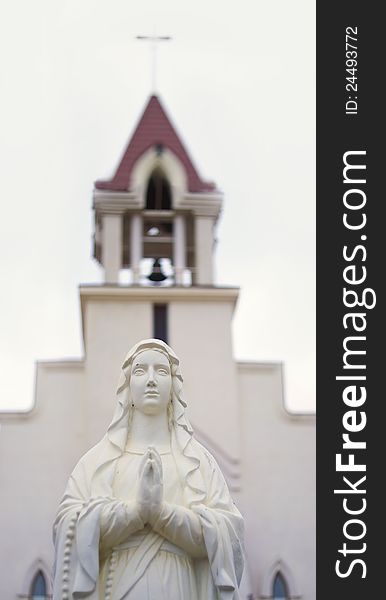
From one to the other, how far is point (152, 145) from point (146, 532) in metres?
24.1

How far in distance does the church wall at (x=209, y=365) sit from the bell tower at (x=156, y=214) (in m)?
0.68

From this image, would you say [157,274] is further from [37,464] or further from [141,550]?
[141,550]

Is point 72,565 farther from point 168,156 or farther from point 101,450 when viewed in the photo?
point 168,156

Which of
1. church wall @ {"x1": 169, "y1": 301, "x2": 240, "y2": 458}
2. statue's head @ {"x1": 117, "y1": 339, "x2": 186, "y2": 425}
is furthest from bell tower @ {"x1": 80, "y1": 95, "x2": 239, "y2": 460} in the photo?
statue's head @ {"x1": 117, "y1": 339, "x2": 186, "y2": 425}

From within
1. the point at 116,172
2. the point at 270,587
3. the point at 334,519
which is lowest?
the point at 270,587

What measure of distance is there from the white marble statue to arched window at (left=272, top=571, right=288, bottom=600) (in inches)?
788

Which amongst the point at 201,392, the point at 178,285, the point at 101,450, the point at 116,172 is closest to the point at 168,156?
the point at 116,172

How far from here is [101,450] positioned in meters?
10.2

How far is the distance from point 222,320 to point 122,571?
22028mm

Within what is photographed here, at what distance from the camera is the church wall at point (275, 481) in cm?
2975

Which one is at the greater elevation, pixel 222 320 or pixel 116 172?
pixel 116 172

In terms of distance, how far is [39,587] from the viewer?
29297 mm

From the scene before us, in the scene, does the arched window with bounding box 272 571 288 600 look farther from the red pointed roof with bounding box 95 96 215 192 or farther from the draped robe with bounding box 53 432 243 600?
the draped robe with bounding box 53 432 243 600

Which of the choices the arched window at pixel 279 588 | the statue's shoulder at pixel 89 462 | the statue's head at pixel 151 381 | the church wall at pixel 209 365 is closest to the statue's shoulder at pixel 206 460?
the statue's head at pixel 151 381
